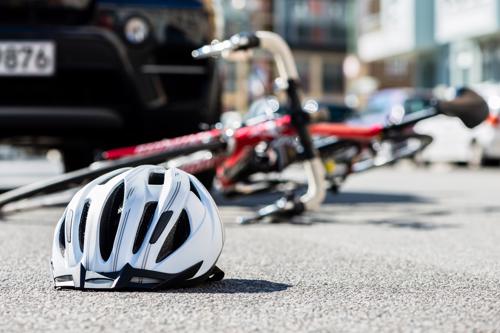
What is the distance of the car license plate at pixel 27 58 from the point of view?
7520mm

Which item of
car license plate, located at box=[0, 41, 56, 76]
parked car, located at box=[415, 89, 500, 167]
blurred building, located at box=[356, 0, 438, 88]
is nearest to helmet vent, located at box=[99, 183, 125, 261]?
car license plate, located at box=[0, 41, 56, 76]

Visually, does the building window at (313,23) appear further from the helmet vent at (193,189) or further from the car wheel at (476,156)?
the helmet vent at (193,189)

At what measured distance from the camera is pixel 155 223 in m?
4.13

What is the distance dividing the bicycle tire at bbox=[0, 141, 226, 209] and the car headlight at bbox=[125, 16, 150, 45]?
98 cm

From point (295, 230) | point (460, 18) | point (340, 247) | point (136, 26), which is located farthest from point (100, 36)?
point (460, 18)

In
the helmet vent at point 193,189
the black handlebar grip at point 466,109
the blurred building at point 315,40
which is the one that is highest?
the helmet vent at point 193,189

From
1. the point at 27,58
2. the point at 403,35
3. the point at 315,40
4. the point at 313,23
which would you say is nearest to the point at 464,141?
the point at 27,58

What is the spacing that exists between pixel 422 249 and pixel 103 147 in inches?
124

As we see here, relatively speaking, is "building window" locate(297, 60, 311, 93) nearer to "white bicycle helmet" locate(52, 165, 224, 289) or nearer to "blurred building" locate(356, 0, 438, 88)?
"blurred building" locate(356, 0, 438, 88)

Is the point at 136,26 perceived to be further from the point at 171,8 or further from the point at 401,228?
the point at 401,228

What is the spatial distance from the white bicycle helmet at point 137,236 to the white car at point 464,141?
46.4ft

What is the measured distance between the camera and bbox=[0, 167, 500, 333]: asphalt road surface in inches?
136

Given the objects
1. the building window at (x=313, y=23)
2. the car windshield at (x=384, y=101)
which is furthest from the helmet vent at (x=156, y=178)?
the building window at (x=313, y=23)

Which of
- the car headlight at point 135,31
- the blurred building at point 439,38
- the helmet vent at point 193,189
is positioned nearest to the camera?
the helmet vent at point 193,189
